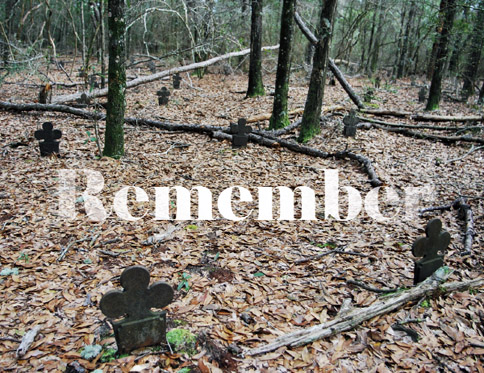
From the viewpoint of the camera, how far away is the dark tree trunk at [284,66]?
29.2 ft

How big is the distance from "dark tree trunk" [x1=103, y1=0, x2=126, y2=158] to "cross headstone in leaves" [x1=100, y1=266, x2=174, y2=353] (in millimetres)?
5010

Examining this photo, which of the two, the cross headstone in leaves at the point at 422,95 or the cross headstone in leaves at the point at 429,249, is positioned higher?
the cross headstone in leaves at the point at 422,95

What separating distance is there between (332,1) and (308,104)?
2.40m

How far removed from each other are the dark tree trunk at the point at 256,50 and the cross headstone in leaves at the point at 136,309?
12.2 metres

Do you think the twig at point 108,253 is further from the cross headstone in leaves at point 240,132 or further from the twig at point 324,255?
the cross headstone in leaves at point 240,132

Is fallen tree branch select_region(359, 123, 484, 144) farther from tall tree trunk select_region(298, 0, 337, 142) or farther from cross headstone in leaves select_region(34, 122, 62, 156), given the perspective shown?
cross headstone in leaves select_region(34, 122, 62, 156)

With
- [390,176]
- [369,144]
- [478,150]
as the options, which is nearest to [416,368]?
[390,176]

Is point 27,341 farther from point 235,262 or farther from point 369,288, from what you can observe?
point 369,288

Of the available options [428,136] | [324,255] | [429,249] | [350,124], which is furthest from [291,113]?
[429,249]

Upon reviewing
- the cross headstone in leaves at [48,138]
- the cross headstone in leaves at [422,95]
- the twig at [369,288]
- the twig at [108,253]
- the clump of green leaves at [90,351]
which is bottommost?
the clump of green leaves at [90,351]

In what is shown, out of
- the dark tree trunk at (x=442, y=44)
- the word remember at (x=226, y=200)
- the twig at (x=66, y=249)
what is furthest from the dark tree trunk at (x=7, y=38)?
the dark tree trunk at (x=442, y=44)

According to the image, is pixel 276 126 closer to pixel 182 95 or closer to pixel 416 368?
pixel 182 95

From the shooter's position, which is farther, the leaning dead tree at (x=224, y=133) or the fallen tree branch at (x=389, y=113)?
the fallen tree branch at (x=389, y=113)

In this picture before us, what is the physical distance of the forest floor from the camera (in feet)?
9.69
